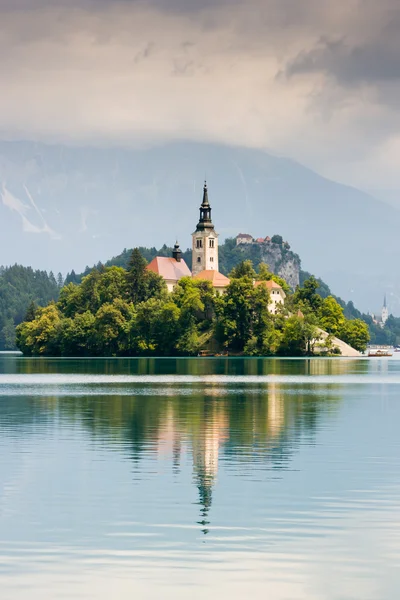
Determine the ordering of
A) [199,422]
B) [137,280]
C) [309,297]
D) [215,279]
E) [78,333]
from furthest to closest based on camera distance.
A: [215,279], [309,297], [137,280], [78,333], [199,422]

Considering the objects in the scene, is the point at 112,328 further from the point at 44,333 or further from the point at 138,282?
the point at 138,282

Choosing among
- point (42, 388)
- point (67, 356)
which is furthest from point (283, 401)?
point (67, 356)

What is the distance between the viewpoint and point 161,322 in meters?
154

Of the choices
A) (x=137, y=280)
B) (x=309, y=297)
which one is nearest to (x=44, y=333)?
(x=137, y=280)

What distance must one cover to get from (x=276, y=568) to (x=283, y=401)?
36.4 metres

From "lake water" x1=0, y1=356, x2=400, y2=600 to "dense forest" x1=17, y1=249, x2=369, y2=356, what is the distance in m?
111

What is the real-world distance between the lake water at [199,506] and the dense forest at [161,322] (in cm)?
11072

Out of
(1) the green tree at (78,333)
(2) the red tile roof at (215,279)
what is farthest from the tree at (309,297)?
(1) the green tree at (78,333)

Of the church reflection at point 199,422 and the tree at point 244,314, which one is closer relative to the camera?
the church reflection at point 199,422

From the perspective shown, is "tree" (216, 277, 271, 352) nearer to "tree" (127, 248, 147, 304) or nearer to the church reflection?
"tree" (127, 248, 147, 304)

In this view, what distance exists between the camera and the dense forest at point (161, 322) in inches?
6068

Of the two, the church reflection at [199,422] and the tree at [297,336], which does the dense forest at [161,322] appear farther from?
the church reflection at [199,422]

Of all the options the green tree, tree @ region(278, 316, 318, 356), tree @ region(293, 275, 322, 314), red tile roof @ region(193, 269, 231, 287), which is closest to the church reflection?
tree @ region(278, 316, 318, 356)

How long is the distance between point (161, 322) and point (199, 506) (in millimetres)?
133213
